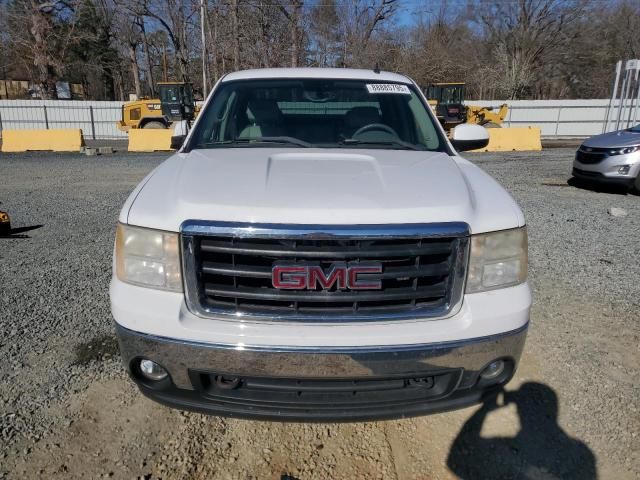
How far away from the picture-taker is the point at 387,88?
3.64m

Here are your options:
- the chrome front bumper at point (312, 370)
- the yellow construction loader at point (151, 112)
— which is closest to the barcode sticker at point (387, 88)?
the chrome front bumper at point (312, 370)

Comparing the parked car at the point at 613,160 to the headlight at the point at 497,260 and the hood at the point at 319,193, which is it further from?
the headlight at the point at 497,260

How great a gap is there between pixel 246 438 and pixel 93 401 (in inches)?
36.0

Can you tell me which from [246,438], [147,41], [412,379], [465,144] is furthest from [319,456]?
[147,41]

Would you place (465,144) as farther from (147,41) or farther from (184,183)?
(147,41)

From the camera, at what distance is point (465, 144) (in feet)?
12.4

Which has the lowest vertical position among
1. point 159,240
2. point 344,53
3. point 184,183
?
point 159,240

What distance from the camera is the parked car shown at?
852 centimetres

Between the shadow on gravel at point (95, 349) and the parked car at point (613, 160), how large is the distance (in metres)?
8.74

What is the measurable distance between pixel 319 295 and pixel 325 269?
4.4 inches

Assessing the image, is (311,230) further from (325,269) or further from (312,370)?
(312,370)

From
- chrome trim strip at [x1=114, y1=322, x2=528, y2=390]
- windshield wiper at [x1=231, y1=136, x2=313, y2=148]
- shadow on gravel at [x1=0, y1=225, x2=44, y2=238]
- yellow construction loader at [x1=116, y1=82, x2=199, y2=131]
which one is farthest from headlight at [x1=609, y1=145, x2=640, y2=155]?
yellow construction loader at [x1=116, y1=82, x2=199, y2=131]

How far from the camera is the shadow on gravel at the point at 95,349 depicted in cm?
310

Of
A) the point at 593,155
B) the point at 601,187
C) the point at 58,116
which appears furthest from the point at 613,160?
the point at 58,116
